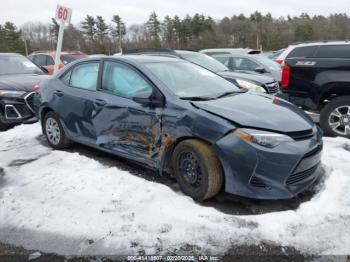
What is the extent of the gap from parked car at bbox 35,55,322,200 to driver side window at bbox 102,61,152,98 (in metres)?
0.01

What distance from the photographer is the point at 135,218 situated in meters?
3.44

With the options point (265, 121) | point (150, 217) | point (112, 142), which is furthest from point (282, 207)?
point (112, 142)

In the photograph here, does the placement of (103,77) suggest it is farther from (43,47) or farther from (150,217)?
(43,47)

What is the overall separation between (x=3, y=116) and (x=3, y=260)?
4.80 metres

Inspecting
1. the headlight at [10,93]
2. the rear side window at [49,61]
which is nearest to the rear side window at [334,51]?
the headlight at [10,93]

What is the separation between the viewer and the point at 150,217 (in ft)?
11.3

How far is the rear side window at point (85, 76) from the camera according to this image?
4.98 metres

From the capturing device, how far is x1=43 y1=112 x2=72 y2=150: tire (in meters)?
5.54

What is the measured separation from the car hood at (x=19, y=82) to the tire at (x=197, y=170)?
4714 millimetres

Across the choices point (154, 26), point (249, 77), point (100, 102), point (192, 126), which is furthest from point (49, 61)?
point (154, 26)

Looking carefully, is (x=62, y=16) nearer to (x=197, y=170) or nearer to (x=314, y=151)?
(x=197, y=170)

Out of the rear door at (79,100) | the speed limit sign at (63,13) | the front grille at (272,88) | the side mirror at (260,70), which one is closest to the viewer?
the rear door at (79,100)

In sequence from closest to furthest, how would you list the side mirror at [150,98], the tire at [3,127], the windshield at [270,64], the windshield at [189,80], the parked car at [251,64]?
the side mirror at [150,98]
the windshield at [189,80]
the tire at [3,127]
the parked car at [251,64]
the windshield at [270,64]

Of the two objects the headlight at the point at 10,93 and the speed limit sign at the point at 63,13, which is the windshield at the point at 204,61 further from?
the headlight at the point at 10,93
